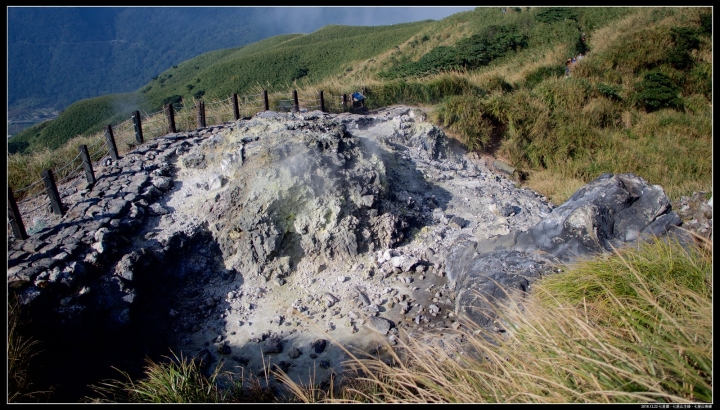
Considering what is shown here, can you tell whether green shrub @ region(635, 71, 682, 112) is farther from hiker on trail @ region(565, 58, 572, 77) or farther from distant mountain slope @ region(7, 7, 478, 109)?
distant mountain slope @ region(7, 7, 478, 109)

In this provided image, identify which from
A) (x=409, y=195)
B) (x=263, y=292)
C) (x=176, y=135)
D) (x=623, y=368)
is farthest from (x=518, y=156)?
(x=623, y=368)

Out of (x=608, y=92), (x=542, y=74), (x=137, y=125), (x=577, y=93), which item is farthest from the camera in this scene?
(x=542, y=74)

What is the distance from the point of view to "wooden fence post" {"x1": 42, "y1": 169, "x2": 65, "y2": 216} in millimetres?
5763

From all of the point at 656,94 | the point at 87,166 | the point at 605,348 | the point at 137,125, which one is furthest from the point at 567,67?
the point at 605,348

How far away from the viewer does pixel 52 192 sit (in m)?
5.88

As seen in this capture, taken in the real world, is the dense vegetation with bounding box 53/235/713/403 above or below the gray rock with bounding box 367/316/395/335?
above

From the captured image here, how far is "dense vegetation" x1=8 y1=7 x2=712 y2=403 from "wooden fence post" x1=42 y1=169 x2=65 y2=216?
2.82m

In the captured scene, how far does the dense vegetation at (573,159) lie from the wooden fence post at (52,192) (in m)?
2.82

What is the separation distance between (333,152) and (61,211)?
4.14 m

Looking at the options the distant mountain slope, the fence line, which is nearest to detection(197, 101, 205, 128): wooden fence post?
the fence line

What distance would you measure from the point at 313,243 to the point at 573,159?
7487mm

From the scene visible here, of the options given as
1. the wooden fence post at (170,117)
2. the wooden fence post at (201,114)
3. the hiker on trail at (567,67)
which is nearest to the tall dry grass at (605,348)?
the wooden fence post at (170,117)

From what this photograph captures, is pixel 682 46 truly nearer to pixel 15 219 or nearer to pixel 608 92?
pixel 608 92

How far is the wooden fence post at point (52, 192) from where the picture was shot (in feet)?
18.9
